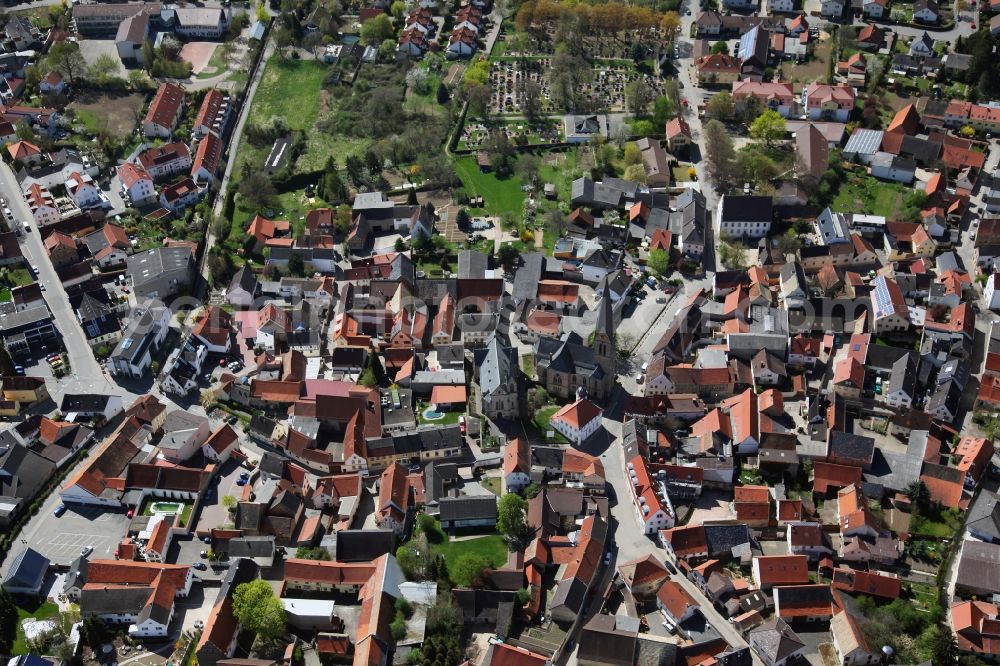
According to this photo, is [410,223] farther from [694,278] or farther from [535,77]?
[535,77]

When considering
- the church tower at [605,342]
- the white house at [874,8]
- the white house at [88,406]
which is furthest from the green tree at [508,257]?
the white house at [874,8]

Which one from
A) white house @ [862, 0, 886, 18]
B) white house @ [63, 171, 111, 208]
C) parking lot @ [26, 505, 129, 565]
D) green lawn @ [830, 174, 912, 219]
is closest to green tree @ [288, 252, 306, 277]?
white house @ [63, 171, 111, 208]

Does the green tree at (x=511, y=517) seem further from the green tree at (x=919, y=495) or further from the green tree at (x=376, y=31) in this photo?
the green tree at (x=376, y=31)

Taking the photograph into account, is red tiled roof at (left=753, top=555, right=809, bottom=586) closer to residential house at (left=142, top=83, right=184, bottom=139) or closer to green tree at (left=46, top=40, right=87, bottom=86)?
residential house at (left=142, top=83, right=184, bottom=139)

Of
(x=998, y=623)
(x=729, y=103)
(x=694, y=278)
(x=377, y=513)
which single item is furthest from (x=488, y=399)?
(x=729, y=103)

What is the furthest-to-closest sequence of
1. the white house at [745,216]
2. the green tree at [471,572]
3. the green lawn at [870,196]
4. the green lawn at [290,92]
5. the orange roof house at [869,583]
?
the green lawn at [290,92] → the green lawn at [870,196] → the white house at [745,216] → the green tree at [471,572] → the orange roof house at [869,583]

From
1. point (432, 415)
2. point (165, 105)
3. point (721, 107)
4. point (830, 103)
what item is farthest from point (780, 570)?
point (165, 105)
